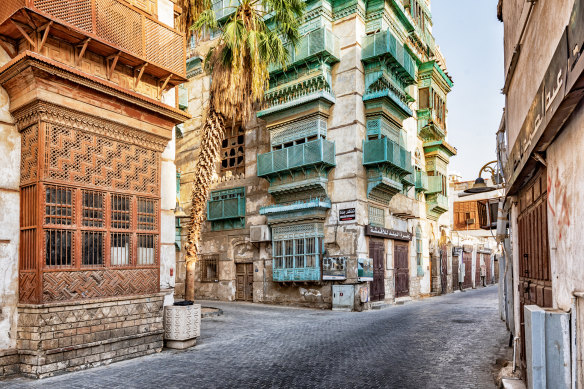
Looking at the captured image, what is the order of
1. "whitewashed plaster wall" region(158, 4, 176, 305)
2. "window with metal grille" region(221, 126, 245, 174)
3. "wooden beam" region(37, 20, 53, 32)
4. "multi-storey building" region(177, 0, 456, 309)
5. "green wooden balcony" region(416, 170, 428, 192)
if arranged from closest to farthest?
"wooden beam" region(37, 20, 53, 32) → "whitewashed plaster wall" region(158, 4, 176, 305) → "multi-storey building" region(177, 0, 456, 309) → "window with metal grille" region(221, 126, 245, 174) → "green wooden balcony" region(416, 170, 428, 192)

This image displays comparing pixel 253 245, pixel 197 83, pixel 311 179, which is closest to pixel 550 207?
pixel 311 179

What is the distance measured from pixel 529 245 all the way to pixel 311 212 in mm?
14147

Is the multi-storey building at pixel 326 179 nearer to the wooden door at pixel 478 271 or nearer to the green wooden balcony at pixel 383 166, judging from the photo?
the green wooden balcony at pixel 383 166

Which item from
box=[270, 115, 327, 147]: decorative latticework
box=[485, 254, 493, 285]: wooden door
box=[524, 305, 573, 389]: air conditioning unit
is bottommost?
box=[485, 254, 493, 285]: wooden door

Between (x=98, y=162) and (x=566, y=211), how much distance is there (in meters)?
8.10

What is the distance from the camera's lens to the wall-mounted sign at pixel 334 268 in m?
19.5

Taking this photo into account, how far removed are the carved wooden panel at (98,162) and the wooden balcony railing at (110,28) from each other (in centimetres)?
181

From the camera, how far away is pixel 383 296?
70.9 ft

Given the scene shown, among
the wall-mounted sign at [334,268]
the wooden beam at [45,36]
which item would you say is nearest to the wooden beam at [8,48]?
the wooden beam at [45,36]

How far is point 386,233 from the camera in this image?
21.5 meters

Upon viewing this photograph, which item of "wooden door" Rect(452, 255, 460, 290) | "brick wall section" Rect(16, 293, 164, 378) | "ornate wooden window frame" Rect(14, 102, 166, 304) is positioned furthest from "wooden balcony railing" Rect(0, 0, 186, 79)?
"wooden door" Rect(452, 255, 460, 290)

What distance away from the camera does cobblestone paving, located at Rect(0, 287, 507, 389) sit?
7594 mm

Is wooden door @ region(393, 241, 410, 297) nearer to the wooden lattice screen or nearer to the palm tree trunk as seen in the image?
the palm tree trunk

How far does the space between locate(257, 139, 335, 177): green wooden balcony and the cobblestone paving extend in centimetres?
735
